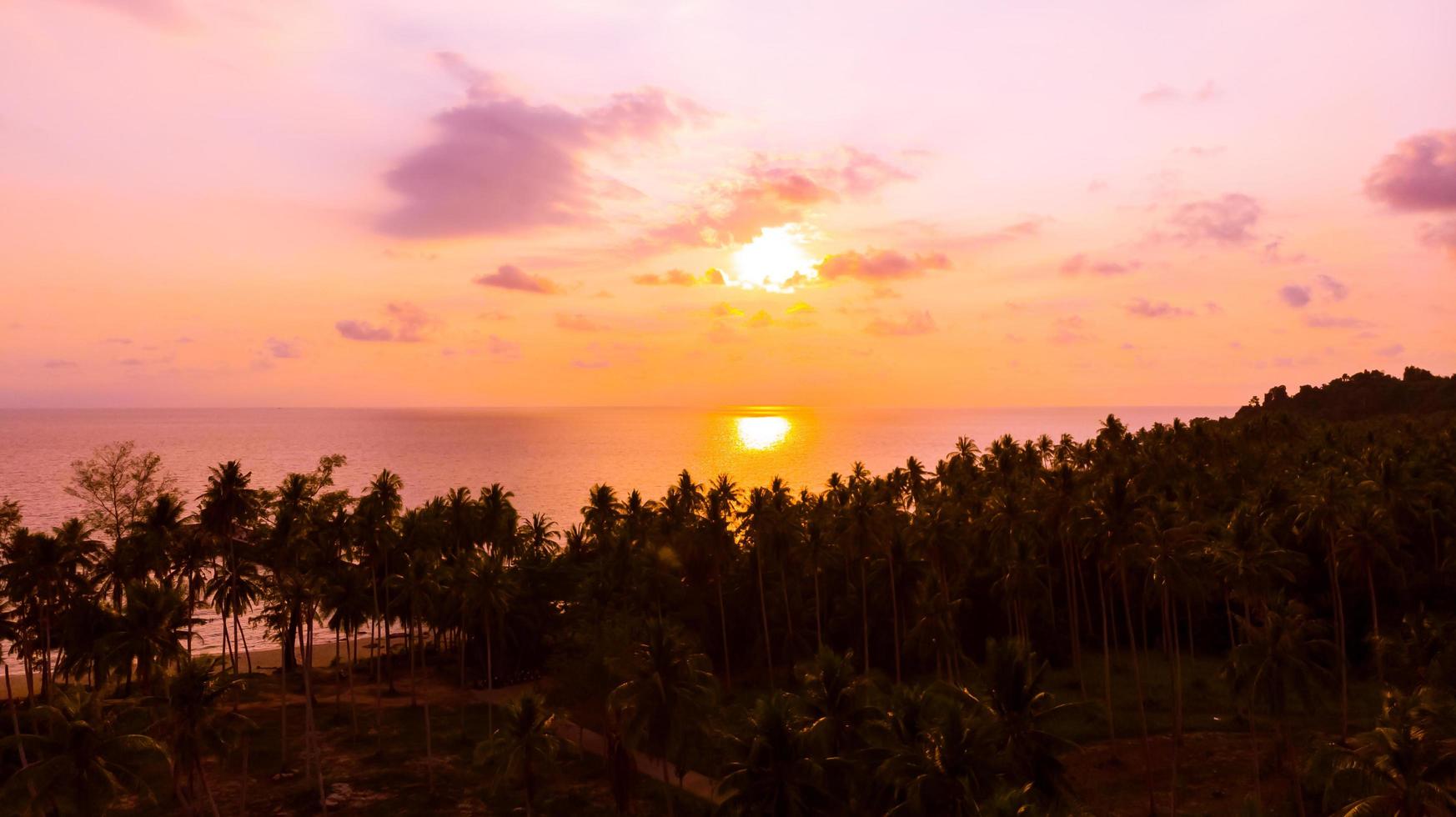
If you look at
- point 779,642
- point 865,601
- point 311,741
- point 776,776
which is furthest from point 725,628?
point 776,776

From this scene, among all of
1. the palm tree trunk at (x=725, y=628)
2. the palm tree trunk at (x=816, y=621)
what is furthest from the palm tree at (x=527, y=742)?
the palm tree trunk at (x=816, y=621)

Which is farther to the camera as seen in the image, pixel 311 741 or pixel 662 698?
pixel 311 741

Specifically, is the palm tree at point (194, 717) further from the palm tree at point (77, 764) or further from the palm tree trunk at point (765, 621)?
the palm tree trunk at point (765, 621)

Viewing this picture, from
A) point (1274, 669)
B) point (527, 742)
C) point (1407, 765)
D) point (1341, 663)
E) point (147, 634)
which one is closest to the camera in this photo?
point (1407, 765)

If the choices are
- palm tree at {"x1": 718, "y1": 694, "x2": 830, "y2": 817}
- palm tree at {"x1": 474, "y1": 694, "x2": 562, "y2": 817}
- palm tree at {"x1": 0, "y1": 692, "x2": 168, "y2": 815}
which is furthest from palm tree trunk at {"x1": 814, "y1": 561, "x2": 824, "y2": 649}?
palm tree at {"x1": 0, "y1": 692, "x2": 168, "y2": 815}

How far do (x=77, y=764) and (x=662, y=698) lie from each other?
26485 mm

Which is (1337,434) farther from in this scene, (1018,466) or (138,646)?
(138,646)

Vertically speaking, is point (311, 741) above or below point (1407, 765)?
below

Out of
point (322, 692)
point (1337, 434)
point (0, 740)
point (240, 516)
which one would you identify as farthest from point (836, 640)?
point (1337, 434)

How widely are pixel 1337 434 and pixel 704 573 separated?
109057mm

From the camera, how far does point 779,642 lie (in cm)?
8806

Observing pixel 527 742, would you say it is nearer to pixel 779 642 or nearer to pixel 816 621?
pixel 779 642

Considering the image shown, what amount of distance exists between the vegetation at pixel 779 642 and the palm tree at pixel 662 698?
0.50ft

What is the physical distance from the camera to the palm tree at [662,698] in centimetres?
4478
